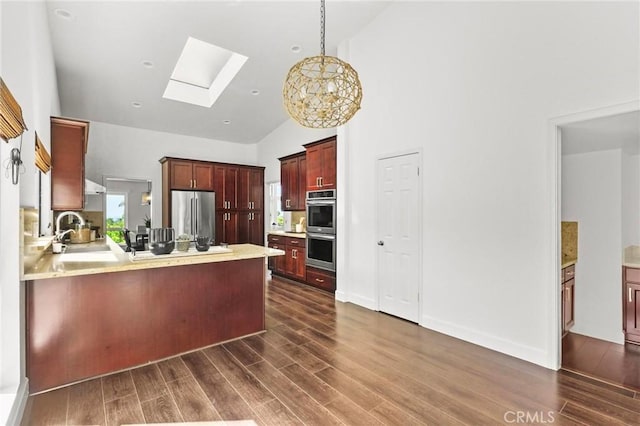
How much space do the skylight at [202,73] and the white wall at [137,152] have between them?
1.44 metres

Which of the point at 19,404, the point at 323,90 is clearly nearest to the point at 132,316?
the point at 19,404

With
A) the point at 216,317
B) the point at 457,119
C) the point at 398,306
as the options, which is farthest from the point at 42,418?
the point at 457,119

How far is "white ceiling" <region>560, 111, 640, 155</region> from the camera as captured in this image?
2418 mm

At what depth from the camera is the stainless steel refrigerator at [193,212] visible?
239 inches

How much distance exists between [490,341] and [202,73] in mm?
5719

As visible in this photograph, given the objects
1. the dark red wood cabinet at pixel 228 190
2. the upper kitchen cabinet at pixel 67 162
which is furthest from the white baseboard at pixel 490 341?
the dark red wood cabinet at pixel 228 190

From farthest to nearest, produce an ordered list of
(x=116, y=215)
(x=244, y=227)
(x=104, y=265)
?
(x=244, y=227) < (x=116, y=215) < (x=104, y=265)

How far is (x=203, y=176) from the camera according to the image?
6.50 metres

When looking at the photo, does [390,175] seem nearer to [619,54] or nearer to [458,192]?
[458,192]

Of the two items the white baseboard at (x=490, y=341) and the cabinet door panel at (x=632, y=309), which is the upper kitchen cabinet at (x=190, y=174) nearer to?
the white baseboard at (x=490, y=341)

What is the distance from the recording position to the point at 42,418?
6.39ft

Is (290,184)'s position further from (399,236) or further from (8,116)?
(8,116)

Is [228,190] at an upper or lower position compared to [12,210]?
upper

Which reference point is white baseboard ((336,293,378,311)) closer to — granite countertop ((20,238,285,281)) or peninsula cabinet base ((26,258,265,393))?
peninsula cabinet base ((26,258,265,393))
